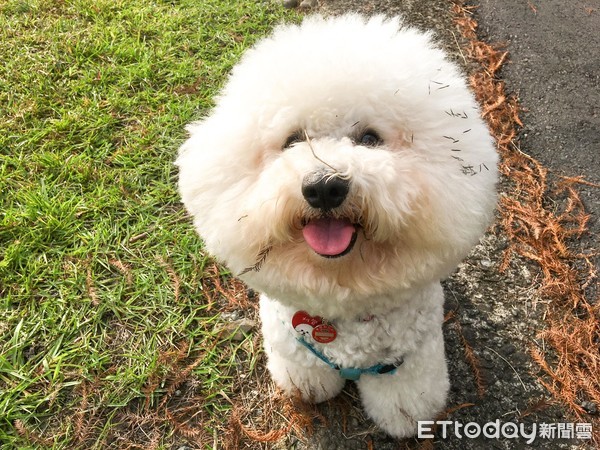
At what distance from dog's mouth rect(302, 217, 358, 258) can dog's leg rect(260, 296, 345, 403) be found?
47 cm

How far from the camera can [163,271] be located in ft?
7.69

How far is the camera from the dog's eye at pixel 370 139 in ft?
4.25

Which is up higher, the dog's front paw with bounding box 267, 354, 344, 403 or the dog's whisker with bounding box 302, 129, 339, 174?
the dog's whisker with bounding box 302, 129, 339, 174

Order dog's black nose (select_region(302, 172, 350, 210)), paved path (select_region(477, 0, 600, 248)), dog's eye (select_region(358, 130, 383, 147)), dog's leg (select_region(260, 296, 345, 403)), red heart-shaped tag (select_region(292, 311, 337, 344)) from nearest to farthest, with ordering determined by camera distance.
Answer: dog's black nose (select_region(302, 172, 350, 210)) → dog's eye (select_region(358, 130, 383, 147)) → red heart-shaped tag (select_region(292, 311, 337, 344)) → dog's leg (select_region(260, 296, 345, 403)) → paved path (select_region(477, 0, 600, 248))

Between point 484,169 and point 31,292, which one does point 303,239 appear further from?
point 31,292

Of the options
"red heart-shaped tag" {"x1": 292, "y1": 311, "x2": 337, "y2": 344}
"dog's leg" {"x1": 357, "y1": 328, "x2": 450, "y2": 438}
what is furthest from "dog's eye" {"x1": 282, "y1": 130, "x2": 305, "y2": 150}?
"dog's leg" {"x1": 357, "y1": 328, "x2": 450, "y2": 438}

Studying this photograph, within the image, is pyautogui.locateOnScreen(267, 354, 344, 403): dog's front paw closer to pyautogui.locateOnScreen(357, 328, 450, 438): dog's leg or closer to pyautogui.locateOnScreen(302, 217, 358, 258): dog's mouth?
pyautogui.locateOnScreen(357, 328, 450, 438): dog's leg

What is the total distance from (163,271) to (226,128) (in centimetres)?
122

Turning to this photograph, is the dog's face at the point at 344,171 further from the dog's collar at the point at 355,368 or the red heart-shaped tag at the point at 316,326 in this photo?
the dog's collar at the point at 355,368

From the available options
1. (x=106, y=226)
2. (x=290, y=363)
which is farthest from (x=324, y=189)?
(x=106, y=226)

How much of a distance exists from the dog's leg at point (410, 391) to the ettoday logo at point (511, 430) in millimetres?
79

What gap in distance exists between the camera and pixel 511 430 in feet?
6.13

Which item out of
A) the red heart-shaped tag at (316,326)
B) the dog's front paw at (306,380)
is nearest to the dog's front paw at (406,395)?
the dog's front paw at (306,380)

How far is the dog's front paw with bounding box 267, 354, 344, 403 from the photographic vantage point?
5.99 feet
